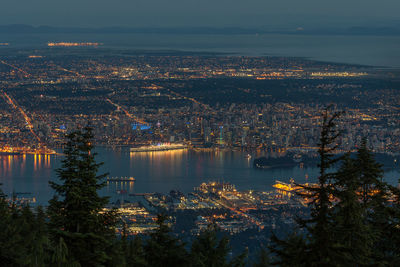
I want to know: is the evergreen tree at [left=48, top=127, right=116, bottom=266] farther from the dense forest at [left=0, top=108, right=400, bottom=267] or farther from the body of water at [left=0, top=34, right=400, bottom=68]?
the body of water at [left=0, top=34, right=400, bottom=68]

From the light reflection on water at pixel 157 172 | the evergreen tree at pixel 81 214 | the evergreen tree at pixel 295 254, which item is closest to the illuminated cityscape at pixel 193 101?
the light reflection on water at pixel 157 172

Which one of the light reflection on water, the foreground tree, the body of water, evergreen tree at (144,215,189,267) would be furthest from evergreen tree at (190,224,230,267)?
the body of water

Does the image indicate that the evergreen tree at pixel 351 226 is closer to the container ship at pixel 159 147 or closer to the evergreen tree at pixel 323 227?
the evergreen tree at pixel 323 227

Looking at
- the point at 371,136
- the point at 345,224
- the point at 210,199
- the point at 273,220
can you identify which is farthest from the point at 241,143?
the point at 345,224

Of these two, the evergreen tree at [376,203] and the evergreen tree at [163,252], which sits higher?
the evergreen tree at [376,203]

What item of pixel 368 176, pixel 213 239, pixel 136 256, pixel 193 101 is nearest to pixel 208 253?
pixel 213 239

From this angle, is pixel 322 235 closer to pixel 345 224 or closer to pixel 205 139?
pixel 345 224

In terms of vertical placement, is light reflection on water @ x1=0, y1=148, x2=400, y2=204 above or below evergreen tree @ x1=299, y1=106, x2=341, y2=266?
below

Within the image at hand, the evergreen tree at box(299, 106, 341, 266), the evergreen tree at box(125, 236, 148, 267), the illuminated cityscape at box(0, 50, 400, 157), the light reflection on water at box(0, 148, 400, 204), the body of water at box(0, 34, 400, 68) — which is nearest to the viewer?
the evergreen tree at box(299, 106, 341, 266)
